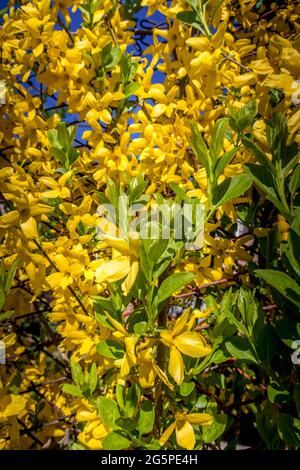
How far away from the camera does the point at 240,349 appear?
0.85 meters

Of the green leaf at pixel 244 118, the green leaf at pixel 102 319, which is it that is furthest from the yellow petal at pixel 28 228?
the green leaf at pixel 244 118

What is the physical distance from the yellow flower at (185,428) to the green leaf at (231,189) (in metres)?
0.46

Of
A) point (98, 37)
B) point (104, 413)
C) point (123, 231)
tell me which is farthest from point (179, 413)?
point (98, 37)

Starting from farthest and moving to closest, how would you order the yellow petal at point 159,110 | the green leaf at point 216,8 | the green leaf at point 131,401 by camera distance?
1. the yellow petal at point 159,110
2. the green leaf at point 216,8
3. the green leaf at point 131,401

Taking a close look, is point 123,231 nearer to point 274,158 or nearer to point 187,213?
point 187,213

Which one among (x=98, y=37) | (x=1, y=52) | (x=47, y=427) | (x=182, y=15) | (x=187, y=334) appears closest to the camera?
(x=187, y=334)

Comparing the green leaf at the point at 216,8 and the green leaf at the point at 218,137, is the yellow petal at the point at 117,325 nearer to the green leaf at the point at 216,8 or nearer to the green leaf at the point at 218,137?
the green leaf at the point at 218,137

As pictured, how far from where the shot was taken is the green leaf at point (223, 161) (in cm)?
84

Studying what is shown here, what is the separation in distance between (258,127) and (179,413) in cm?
81

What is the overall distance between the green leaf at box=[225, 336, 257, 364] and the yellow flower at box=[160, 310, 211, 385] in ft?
0.38

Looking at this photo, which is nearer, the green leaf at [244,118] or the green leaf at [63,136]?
the green leaf at [244,118]

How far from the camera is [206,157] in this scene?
2.79 feet

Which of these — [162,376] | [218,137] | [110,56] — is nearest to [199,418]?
[162,376]

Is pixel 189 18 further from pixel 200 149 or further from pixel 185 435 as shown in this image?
pixel 185 435
